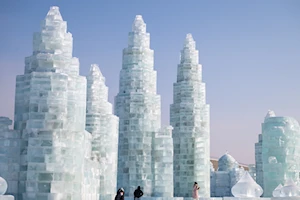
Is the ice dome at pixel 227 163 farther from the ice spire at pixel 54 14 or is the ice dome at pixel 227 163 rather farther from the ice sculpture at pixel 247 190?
the ice spire at pixel 54 14

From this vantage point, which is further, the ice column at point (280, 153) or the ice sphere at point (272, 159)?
the ice sphere at point (272, 159)

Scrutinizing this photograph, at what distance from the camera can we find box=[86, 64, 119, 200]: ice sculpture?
1071 inches

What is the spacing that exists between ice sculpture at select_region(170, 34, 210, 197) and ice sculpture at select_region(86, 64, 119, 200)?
6.57m

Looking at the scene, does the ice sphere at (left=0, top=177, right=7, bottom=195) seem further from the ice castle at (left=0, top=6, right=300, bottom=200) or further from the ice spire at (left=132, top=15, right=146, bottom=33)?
the ice spire at (left=132, top=15, right=146, bottom=33)

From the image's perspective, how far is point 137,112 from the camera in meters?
29.6

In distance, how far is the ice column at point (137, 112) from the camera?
29.1m

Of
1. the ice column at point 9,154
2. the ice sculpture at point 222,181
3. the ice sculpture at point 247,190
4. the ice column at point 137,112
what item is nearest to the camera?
the ice column at point 9,154

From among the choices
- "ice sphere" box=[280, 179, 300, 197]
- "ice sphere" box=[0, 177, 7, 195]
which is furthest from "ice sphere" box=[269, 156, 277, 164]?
"ice sphere" box=[0, 177, 7, 195]

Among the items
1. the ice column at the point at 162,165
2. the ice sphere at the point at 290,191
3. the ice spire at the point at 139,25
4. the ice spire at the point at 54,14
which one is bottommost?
the ice sphere at the point at 290,191

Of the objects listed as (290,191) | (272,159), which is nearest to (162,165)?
(272,159)

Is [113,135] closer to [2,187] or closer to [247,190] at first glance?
[247,190]

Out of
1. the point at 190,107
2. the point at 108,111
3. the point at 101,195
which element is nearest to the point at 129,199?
the point at 101,195

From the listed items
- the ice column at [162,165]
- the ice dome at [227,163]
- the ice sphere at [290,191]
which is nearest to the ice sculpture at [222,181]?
the ice dome at [227,163]

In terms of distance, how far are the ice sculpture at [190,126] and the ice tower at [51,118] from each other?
15061 millimetres
